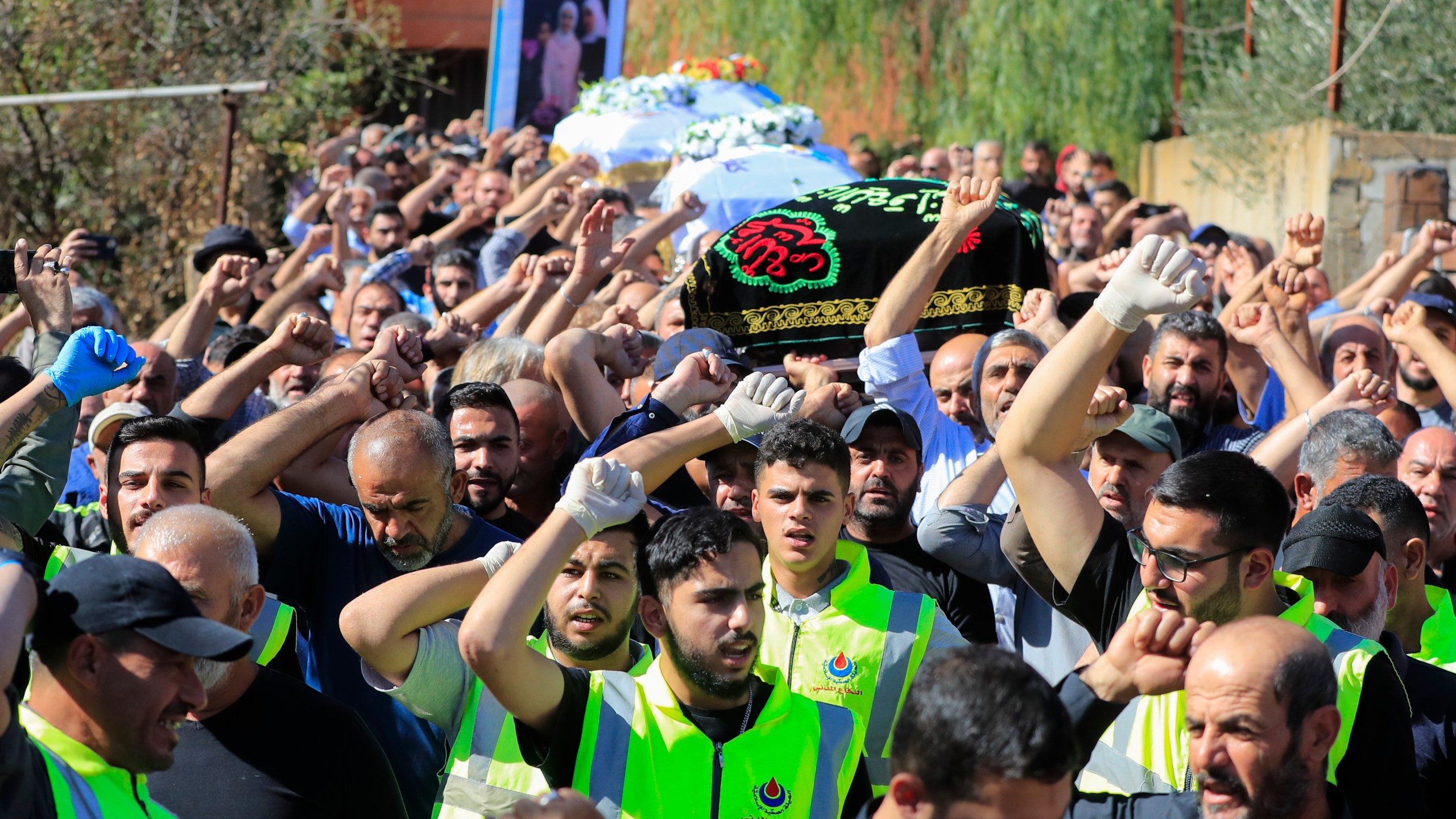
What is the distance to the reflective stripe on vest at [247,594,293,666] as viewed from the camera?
13.0 feet

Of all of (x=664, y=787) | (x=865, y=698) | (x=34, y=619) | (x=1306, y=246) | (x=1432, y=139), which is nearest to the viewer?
(x=34, y=619)

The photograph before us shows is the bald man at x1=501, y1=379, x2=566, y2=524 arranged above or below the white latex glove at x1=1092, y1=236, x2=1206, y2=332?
below

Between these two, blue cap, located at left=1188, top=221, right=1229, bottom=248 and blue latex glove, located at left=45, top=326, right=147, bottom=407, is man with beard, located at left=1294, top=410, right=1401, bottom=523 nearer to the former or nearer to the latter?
blue latex glove, located at left=45, top=326, right=147, bottom=407

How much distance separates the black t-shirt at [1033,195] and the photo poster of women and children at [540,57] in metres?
5.98

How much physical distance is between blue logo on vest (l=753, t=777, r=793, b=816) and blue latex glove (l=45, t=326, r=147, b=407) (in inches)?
92.7

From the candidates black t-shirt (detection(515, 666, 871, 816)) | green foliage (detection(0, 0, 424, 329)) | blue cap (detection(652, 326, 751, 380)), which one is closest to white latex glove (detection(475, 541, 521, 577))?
black t-shirt (detection(515, 666, 871, 816))

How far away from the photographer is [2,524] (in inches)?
164

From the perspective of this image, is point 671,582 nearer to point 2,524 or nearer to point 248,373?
point 2,524

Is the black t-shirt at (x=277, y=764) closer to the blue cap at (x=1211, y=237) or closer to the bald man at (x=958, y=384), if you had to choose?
the bald man at (x=958, y=384)

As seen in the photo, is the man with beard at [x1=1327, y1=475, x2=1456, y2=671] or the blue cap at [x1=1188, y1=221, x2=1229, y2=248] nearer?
the man with beard at [x1=1327, y1=475, x2=1456, y2=671]

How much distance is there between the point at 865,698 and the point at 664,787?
2.56 feet

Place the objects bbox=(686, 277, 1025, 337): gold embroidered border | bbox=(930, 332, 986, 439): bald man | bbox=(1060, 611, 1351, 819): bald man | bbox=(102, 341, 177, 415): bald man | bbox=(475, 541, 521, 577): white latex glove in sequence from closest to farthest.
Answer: bbox=(1060, 611, 1351, 819): bald man, bbox=(475, 541, 521, 577): white latex glove, bbox=(930, 332, 986, 439): bald man, bbox=(102, 341, 177, 415): bald man, bbox=(686, 277, 1025, 337): gold embroidered border

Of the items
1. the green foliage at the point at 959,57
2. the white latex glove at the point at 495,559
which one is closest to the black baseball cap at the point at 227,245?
the white latex glove at the point at 495,559

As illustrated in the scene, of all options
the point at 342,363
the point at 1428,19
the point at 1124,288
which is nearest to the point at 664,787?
the point at 1124,288
